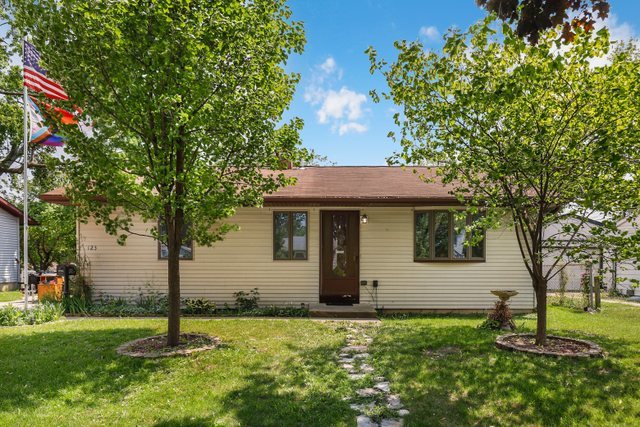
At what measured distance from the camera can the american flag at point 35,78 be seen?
748 centimetres

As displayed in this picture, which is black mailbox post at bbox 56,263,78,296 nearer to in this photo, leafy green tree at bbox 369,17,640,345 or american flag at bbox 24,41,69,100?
american flag at bbox 24,41,69,100

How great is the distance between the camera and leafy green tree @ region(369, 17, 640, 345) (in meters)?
5.18

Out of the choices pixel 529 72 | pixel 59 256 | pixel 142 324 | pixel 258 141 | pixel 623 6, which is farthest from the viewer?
pixel 59 256

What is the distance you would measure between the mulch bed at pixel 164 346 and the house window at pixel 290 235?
3818 millimetres

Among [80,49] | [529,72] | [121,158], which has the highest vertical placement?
[80,49]

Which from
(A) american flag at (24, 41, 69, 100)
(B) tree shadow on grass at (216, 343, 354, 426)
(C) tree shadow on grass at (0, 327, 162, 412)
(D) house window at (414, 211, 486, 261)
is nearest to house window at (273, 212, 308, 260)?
(D) house window at (414, 211, 486, 261)

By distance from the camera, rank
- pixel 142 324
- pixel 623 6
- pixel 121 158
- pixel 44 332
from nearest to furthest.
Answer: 1. pixel 623 6
2. pixel 121 158
3. pixel 44 332
4. pixel 142 324

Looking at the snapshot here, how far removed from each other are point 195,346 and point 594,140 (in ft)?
21.3

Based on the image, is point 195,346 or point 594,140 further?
point 195,346

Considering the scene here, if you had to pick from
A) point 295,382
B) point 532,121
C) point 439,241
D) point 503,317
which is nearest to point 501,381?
point 295,382

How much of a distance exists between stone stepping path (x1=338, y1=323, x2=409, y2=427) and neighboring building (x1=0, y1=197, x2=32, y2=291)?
66.9 ft

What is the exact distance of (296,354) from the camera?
6.33 meters

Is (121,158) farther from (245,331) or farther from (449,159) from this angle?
(449,159)

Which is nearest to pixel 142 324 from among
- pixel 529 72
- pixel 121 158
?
pixel 121 158
